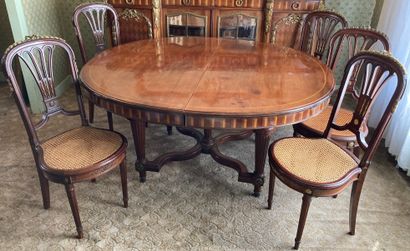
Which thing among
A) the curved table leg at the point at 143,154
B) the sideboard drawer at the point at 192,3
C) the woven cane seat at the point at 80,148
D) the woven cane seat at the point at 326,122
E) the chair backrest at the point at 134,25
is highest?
the sideboard drawer at the point at 192,3

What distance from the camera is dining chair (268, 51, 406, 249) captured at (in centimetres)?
155

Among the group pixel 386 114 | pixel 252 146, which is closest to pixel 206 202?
pixel 252 146

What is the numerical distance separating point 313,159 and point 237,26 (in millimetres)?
1902

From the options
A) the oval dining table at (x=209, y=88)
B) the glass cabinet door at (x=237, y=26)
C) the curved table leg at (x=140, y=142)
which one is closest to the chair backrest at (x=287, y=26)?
the glass cabinet door at (x=237, y=26)

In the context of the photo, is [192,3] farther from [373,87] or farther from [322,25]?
[373,87]

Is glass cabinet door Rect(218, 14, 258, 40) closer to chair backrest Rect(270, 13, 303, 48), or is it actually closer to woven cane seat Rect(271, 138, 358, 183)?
chair backrest Rect(270, 13, 303, 48)

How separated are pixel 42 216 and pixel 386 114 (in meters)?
1.91

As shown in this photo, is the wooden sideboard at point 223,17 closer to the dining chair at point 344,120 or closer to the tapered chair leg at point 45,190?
the dining chair at point 344,120

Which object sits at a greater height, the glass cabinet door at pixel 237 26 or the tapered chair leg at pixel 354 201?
the glass cabinet door at pixel 237 26

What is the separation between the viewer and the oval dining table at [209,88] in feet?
5.00

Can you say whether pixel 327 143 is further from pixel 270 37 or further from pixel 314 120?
pixel 270 37

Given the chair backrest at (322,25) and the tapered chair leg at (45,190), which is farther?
the chair backrest at (322,25)

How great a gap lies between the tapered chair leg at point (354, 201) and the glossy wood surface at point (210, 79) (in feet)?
1.63

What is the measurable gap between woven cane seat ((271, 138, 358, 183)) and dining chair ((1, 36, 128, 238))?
2.89 feet
